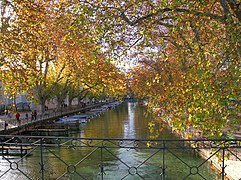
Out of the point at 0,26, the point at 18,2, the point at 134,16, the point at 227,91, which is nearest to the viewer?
the point at 227,91

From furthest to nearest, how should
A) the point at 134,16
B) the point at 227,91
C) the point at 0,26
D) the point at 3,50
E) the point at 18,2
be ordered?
1. the point at 0,26
2. the point at 3,50
3. the point at 18,2
4. the point at 134,16
5. the point at 227,91

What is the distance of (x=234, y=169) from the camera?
1385 cm

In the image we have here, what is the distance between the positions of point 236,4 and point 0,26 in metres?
12.3

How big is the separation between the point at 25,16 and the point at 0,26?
108 inches

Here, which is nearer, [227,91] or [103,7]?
[227,91]

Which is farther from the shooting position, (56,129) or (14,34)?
(56,129)

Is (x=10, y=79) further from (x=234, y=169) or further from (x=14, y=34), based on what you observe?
(x=234, y=169)

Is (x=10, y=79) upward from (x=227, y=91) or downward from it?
upward

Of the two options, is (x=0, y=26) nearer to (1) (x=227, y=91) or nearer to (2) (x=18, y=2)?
(2) (x=18, y=2)

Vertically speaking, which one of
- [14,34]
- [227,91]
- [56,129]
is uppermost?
[14,34]

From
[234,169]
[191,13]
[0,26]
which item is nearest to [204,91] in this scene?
[191,13]

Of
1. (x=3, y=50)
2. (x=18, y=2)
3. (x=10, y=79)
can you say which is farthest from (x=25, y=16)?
(x=10, y=79)

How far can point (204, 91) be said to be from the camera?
672 centimetres

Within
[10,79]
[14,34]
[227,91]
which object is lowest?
[227,91]
